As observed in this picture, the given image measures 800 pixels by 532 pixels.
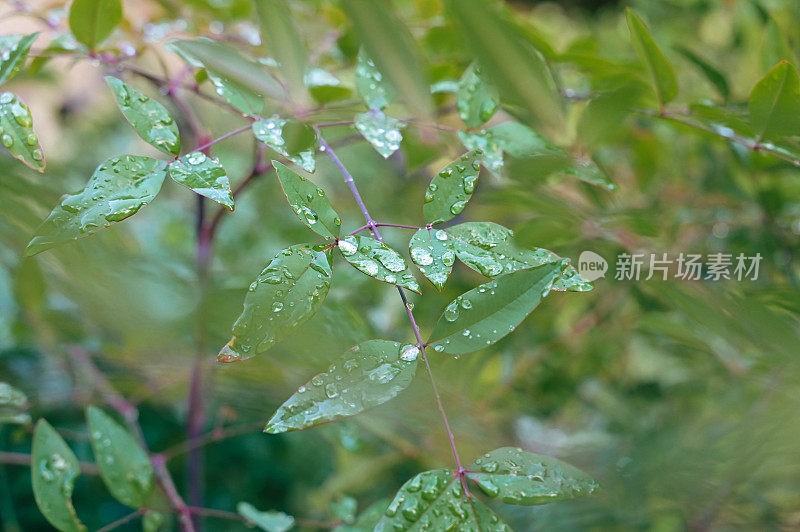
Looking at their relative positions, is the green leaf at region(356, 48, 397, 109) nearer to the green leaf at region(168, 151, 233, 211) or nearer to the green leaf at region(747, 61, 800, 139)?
the green leaf at region(168, 151, 233, 211)

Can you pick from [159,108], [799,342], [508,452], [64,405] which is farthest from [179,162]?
[64,405]

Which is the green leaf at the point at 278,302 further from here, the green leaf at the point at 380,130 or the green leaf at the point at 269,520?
the green leaf at the point at 269,520

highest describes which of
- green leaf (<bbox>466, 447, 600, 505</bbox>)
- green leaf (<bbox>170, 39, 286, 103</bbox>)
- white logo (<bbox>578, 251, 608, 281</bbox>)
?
green leaf (<bbox>170, 39, 286, 103</bbox>)

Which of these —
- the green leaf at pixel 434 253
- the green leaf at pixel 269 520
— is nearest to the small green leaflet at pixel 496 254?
the green leaf at pixel 434 253

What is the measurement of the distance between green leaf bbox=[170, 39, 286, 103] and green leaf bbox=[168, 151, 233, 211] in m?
0.04

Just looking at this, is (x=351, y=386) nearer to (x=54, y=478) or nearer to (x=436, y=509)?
(x=436, y=509)

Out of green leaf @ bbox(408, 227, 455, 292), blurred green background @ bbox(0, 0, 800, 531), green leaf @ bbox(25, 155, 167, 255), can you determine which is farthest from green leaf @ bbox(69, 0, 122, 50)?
green leaf @ bbox(408, 227, 455, 292)

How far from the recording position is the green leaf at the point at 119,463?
0.35 meters

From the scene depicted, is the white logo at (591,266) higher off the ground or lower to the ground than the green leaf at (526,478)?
lower

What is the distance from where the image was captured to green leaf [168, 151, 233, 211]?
243 millimetres

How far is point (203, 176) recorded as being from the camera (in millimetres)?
255

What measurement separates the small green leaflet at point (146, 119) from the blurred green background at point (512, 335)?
85mm

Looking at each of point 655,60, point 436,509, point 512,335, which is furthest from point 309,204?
point 512,335

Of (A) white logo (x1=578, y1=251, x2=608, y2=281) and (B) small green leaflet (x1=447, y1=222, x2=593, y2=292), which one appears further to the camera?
(A) white logo (x1=578, y1=251, x2=608, y2=281)
